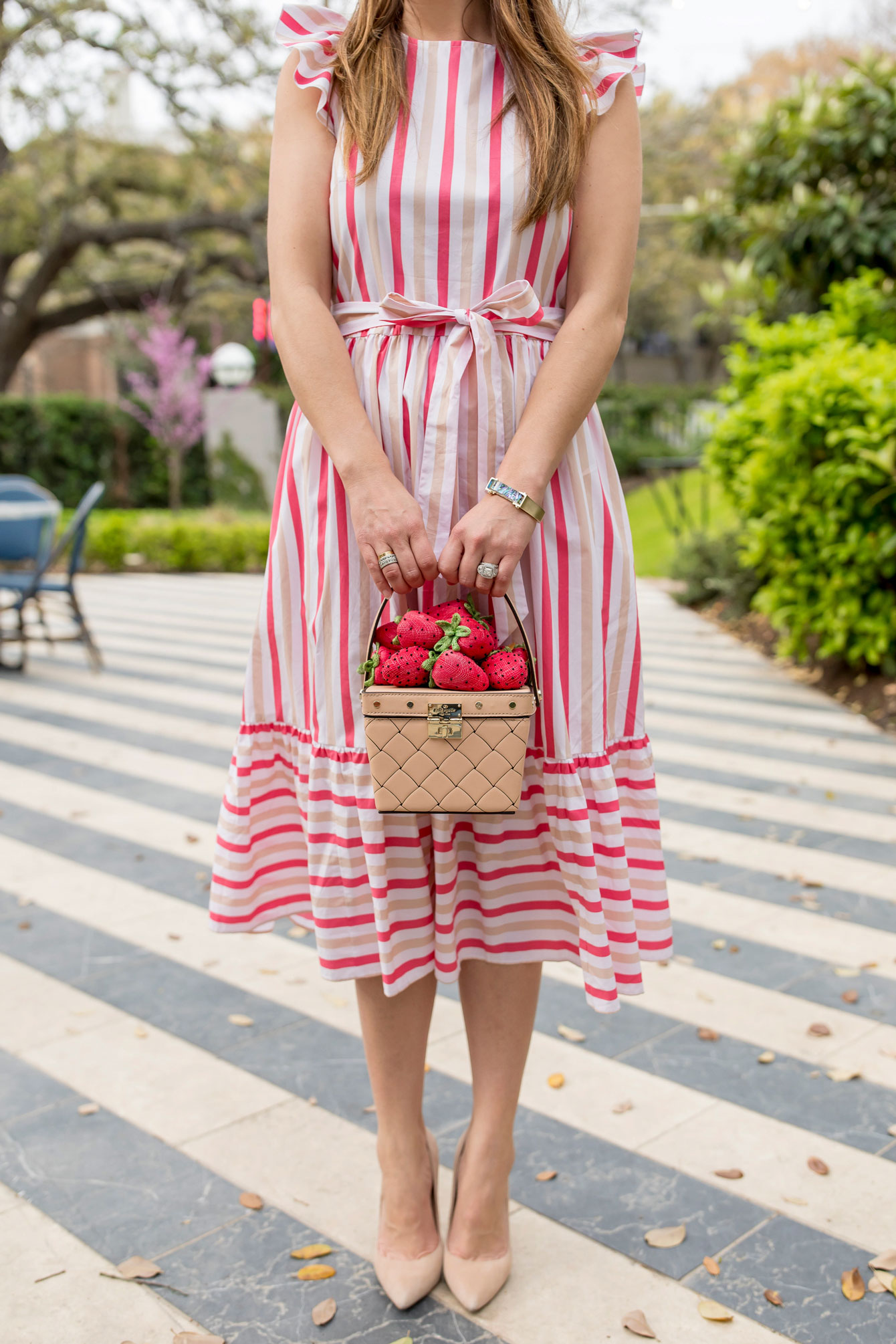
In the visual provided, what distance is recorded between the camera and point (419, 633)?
4.14ft

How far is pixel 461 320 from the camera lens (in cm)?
137

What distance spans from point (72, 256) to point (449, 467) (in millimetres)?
17411

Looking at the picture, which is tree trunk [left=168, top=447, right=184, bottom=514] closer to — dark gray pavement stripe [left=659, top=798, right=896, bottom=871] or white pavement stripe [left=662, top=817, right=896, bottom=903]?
dark gray pavement stripe [left=659, top=798, right=896, bottom=871]

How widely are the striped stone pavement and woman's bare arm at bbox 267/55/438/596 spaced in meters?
0.94

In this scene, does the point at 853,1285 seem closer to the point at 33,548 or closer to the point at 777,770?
the point at 777,770

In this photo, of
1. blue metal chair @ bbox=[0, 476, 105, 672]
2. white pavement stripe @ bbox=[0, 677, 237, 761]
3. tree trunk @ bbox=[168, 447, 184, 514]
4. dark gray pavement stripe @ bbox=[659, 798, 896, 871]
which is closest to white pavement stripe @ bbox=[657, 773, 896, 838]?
dark gray pavement stripe @ bbox=[659, 798, 896, 871]

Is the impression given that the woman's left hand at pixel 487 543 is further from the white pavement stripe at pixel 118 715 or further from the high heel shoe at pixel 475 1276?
the white pavement stripe at pixel 118 715

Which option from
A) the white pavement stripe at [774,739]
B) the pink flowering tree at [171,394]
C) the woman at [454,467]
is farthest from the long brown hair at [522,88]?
the pink flowering tree at [171,394]

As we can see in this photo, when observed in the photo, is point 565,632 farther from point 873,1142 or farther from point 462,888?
point 873,1142

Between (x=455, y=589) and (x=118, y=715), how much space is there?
3949 millimetres

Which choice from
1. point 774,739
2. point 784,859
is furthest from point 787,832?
point 774,739

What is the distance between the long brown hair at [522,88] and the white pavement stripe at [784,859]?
2088mm

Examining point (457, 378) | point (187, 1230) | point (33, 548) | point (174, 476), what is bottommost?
point (187, 1230)

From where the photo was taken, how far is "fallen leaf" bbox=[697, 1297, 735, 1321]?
1.44 metres
